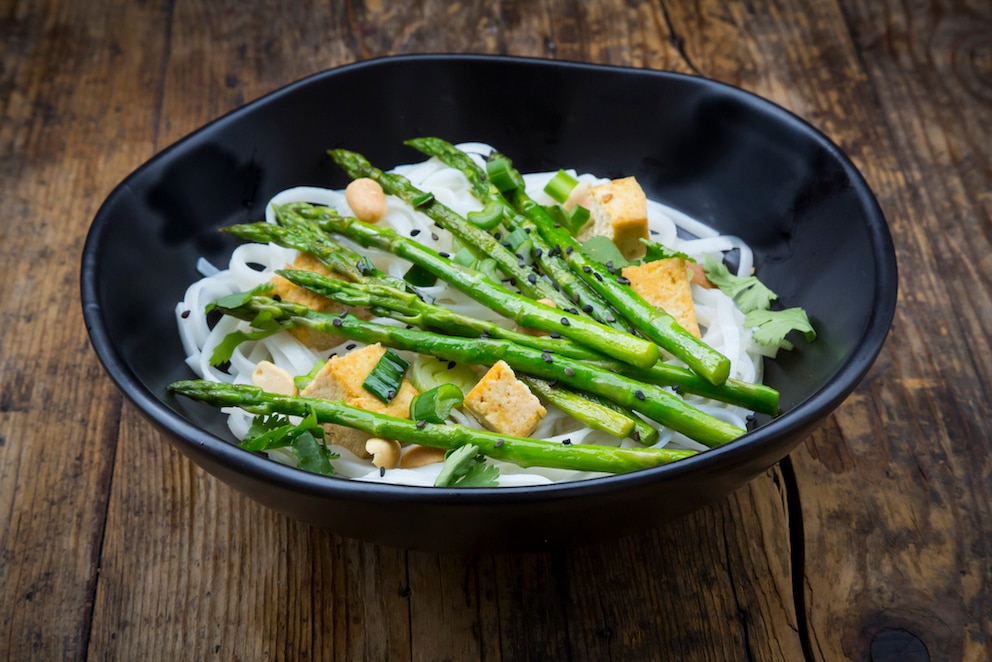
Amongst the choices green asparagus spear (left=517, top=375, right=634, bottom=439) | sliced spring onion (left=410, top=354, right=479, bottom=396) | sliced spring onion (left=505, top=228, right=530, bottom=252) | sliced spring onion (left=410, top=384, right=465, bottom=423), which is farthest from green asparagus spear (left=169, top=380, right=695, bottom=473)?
sliced spring onion (left=505, top=228, right=530, bottom=252)

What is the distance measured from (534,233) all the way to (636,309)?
65 cm

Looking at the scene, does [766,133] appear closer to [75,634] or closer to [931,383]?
[931,383]

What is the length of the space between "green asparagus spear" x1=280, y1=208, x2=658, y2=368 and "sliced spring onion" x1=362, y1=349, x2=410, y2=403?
0.40 m

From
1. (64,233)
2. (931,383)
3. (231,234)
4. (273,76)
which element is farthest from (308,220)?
(931,383)

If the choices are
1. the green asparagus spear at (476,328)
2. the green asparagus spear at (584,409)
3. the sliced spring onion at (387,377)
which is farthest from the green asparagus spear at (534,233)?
the sliced spring onion at (387,377)

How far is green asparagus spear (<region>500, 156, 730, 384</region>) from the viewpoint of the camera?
3102 mm

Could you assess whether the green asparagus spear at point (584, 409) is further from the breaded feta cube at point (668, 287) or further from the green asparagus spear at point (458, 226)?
the breaded feta cube at point (668, 287)

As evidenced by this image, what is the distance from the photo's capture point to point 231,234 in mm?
4012

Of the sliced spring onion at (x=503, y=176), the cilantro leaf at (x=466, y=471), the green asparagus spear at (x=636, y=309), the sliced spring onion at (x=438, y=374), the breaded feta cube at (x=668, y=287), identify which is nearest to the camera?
the cilantro leaf at (x=466, y=471)

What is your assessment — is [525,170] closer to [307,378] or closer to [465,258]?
[465,258]

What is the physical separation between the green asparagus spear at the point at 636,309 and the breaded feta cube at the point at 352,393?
86 cm

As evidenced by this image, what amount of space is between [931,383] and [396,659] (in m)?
2.65

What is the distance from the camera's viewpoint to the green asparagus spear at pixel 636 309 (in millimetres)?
3102

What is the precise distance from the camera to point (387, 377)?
10.7 ft
